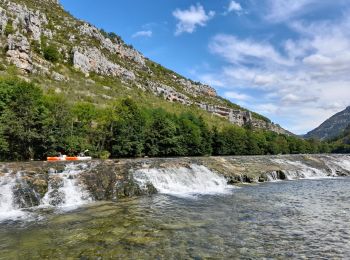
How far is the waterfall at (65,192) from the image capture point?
29.3m

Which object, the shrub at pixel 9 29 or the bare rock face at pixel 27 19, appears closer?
the shrub at pixel 9 29

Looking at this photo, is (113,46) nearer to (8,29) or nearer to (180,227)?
(8,29)

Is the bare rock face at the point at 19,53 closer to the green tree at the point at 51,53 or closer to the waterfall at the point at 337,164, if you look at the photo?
the green tree at the point at 51,53

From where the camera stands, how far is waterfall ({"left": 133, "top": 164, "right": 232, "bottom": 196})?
1477 inches

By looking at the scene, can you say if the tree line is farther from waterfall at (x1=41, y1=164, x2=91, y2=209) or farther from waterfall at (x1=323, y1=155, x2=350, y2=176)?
waterfall at (x1=323, y1=155, x2=350, y2=176)

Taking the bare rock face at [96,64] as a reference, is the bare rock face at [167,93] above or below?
below

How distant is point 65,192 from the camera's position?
30.8m


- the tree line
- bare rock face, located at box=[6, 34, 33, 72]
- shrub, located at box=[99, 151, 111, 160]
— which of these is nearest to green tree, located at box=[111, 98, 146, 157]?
the tree line

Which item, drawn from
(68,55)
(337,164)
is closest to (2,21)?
(68,55)

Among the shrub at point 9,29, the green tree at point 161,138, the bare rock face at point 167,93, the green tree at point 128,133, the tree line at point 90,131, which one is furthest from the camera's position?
the bare rock face at point 167,93

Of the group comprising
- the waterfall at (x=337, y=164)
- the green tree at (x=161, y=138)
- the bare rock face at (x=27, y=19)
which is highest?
the bare rock face at (x=27, y=19)

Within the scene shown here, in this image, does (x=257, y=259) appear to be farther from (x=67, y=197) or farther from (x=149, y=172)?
(x=149, y=172)

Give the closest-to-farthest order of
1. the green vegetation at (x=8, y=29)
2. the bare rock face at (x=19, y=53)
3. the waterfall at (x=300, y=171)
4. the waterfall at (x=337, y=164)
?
1. the waterfall at (x=300, y=171)
2. the waterfall at (x=337, y=164)
3. the bare rock face at (x=19, y=53)
4. the green vegetation at (x=8, y=29)

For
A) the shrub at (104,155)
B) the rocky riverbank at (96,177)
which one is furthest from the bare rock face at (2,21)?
the rocky riverbank at (96,177)
